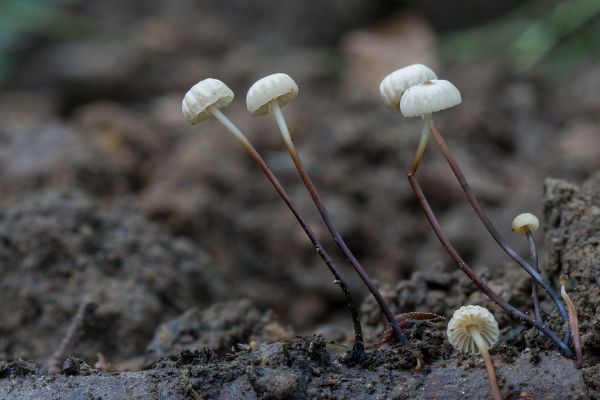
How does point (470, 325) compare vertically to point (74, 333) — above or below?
below

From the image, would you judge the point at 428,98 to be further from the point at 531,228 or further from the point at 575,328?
the point at 575,328

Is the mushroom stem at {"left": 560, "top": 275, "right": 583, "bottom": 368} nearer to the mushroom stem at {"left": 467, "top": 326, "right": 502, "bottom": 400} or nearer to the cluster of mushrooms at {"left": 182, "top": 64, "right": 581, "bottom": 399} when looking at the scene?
the cluster of mushrooms at {"left": 182, "top": 64, "right": 581, "bottom": 399}

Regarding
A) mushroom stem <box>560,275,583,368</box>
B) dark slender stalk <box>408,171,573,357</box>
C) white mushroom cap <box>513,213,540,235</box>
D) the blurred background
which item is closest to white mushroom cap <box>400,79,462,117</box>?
dark slender stalk <box>408,171,573,357</box>

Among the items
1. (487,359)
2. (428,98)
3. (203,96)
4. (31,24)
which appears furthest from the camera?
(31,24)

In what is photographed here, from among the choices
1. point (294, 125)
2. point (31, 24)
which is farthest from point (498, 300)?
point (31, 24)

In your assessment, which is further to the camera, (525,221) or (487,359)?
(525,221)

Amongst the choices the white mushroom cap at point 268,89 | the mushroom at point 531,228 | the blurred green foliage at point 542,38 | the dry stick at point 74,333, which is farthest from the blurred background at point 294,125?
the white mushroom cap at point 268,89

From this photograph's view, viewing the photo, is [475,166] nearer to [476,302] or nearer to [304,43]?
[476,302]
